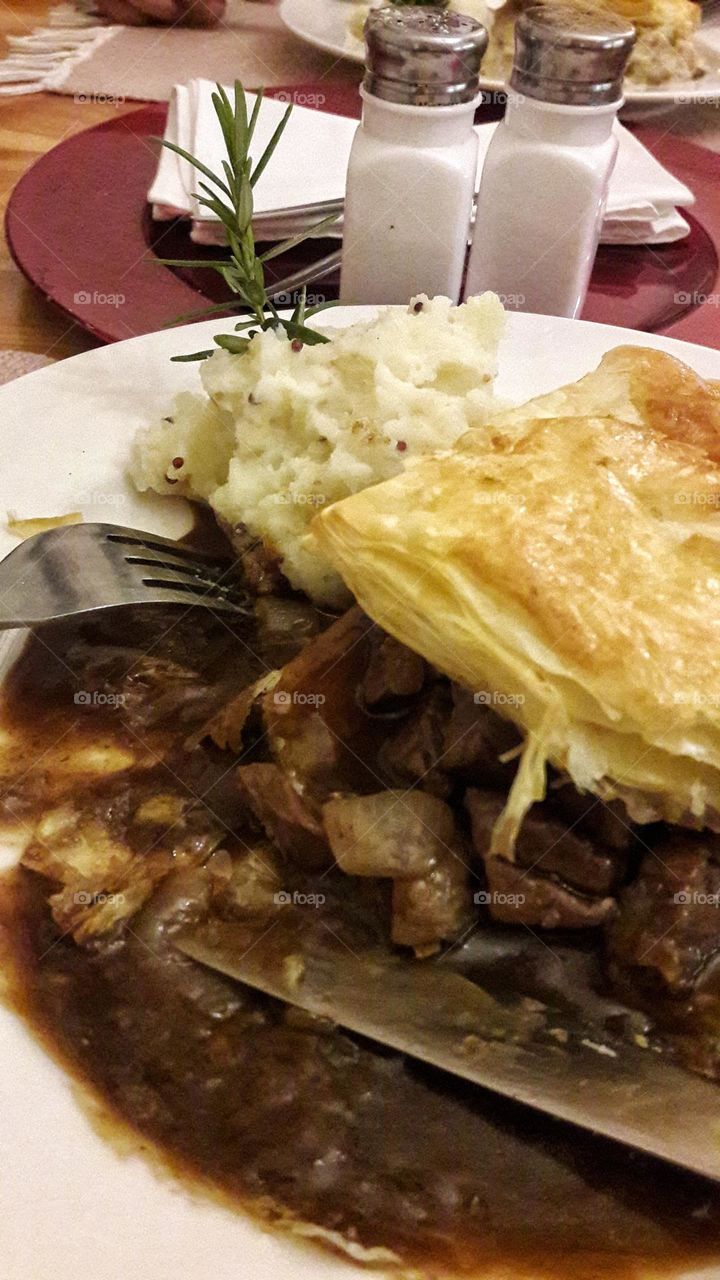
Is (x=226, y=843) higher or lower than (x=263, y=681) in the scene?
lower

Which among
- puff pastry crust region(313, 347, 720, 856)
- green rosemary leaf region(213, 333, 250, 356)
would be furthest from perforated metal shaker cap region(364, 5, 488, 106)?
puff pastry crust region(313, 347, 720, 856)

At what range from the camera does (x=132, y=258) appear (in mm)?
3748

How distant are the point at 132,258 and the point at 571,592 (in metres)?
2.55

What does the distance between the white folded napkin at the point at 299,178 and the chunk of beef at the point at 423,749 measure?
2.28 m

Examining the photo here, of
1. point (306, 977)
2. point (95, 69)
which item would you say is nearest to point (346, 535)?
point (306, 977)

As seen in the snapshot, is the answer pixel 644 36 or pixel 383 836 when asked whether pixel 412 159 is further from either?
pixel 644 36

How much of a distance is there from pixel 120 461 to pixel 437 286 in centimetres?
127

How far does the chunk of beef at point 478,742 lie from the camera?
6.94 ft

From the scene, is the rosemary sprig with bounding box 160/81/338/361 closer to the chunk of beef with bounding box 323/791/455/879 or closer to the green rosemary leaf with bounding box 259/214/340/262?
the green rosemary leaf with bounding box 259/214/340/262

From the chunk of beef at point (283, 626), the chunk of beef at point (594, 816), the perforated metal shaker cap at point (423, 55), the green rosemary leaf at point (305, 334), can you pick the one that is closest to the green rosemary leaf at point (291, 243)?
the green rosemary leaf at point (305, 334)

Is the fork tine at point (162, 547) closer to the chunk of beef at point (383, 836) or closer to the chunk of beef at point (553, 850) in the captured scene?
the chunk of beef at point (383, 836)

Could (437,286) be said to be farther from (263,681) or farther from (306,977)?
(306,977)

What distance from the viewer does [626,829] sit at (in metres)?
2.06

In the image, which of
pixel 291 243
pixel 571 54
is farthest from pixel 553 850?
pixel 571 54
